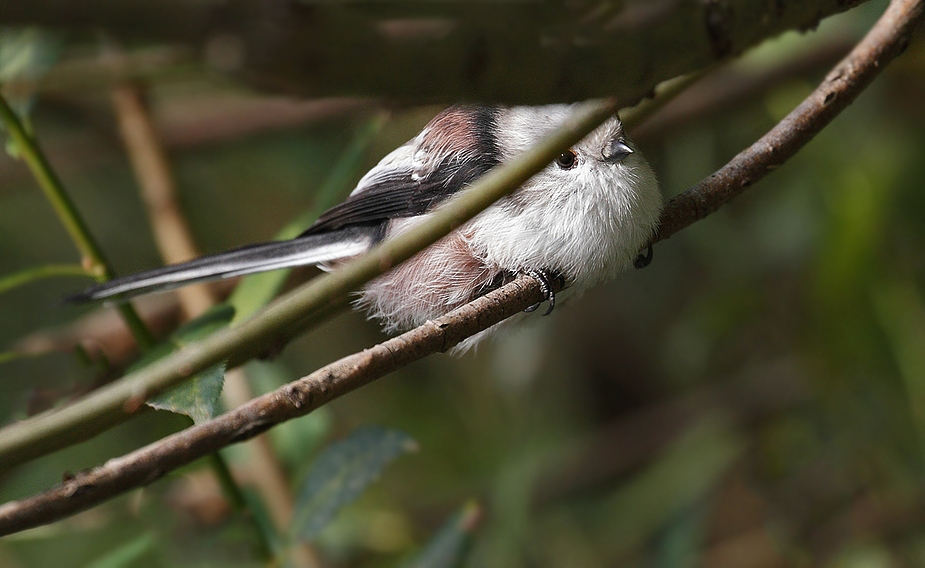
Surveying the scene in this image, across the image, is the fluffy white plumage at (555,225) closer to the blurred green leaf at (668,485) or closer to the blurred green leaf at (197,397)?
the blurred green leaf at (197,397)

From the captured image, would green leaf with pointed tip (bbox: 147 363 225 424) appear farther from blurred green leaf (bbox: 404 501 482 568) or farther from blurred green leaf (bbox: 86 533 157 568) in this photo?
blurred green leaf (bbox: 404 501 482 568)

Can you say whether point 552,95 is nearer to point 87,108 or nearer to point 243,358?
point 243,358

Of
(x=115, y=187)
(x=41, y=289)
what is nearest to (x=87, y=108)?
(x=115, y=187)

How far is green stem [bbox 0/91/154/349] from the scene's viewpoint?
70.8 inches

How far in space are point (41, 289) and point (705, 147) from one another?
9.41 ft

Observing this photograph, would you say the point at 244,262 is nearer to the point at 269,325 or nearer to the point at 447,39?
the point at 269,325

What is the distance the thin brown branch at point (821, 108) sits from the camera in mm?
1513

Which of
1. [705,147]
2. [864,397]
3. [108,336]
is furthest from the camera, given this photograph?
[705,147]

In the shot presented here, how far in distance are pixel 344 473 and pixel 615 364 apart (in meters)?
2.21

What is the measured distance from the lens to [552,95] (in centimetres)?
91

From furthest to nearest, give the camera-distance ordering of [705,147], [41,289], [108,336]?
[41,289] → [705,147] → [108,336]

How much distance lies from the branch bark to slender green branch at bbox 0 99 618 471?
0.12 m

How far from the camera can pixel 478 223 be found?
1958 millimetres

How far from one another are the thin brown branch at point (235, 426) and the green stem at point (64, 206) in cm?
70
